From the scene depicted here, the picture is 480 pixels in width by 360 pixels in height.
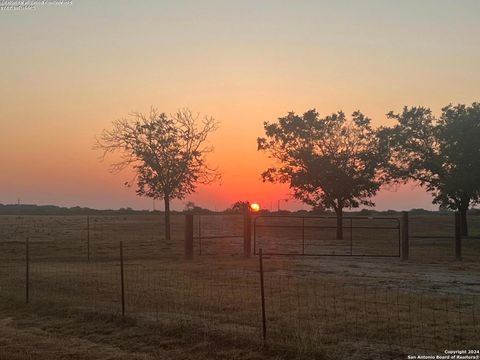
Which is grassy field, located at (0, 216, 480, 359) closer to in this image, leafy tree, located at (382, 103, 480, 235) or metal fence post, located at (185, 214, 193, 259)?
metal fence post, located at (185, 214, 193, 259)

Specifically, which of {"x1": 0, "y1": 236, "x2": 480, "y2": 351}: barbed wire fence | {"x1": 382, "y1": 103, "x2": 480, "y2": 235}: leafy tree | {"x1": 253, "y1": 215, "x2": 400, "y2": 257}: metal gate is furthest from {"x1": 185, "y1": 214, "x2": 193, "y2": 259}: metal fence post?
{"x1": 382, "y1": 103, "x2": 480, "y2": 235}: leafy tree

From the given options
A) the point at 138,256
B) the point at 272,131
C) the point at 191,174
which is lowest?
the point at 138,256

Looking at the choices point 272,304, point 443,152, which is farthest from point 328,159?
point 272,304

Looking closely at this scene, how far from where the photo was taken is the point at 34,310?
11555 millimetres

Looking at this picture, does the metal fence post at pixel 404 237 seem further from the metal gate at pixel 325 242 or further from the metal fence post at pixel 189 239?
the metal fence post at pixel 189 239

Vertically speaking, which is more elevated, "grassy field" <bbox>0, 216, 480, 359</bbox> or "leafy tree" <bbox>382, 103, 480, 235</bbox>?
"leafy tree" <bbox>382, 103, 480, 235</bbox>

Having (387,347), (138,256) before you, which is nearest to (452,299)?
(387,347)

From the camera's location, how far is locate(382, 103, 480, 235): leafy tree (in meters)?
34.3

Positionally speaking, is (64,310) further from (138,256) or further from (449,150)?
(449,150)

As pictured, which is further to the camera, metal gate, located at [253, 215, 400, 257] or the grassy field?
metal gate, located at [253, 215, 400, 257]

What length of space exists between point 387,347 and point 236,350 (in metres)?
2.08

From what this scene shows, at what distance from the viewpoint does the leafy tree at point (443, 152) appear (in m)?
34.3

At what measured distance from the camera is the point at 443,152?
36625 millimetres

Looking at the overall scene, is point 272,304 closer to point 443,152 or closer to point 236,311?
point 236,311
